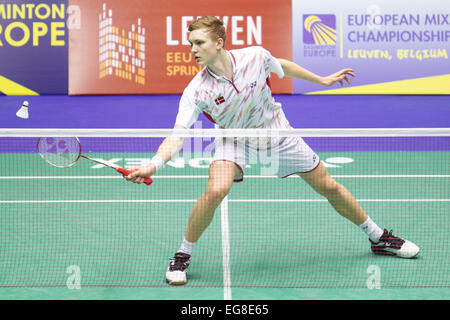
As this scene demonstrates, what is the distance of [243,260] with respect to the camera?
13.2ft

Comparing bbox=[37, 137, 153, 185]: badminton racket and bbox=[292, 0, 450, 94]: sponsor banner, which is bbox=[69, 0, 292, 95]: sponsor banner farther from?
bbox=[37, 137, 153, 185]: badminton racket

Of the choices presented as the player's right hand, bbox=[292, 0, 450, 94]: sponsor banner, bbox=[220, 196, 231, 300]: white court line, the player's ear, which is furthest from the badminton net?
bbox=[292, 0, 450, 94]: sponsor banner

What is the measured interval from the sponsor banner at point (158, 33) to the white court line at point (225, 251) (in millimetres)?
4230

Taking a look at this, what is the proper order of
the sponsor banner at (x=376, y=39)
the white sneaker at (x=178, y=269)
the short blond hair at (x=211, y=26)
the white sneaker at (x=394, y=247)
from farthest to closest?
the sponsor banner at (x=376, y=39), the white sneaker at (x=394, y=247), the white sneaker at (x=178, y=269), the short blond hair at (x=211, y=26)

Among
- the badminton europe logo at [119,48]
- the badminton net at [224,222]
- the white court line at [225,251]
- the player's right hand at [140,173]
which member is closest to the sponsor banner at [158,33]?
the badminton europe logo at [119,48]

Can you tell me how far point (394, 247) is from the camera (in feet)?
13.2

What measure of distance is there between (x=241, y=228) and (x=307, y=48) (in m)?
5.10

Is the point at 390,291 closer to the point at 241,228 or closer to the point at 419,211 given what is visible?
the point at 241,228

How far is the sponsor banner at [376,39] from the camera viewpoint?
9.09 metres

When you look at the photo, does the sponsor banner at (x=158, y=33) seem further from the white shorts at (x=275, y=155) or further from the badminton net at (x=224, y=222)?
the white shorts at (x=275, y=155)

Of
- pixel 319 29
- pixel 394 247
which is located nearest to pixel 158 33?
pixel 319 29

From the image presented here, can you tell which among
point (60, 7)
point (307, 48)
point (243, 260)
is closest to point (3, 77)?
point (60, 7)
